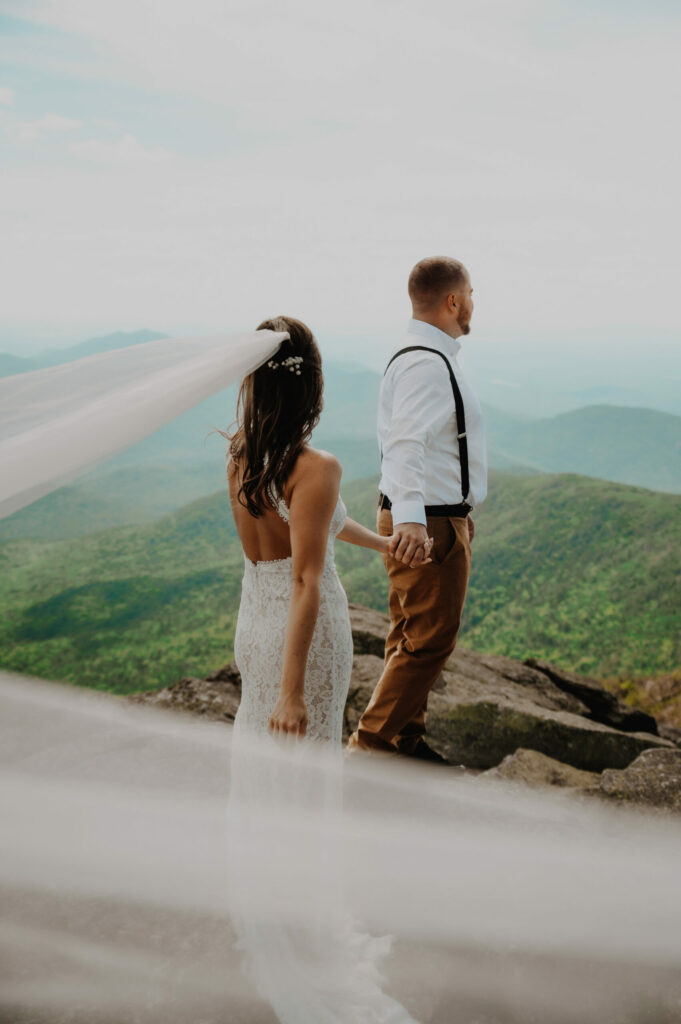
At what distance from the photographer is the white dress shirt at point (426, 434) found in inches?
114

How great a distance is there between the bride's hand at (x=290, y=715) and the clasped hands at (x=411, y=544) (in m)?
0.88

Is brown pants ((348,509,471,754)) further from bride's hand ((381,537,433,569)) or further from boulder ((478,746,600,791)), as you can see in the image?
boulder ((478,746,600,791))

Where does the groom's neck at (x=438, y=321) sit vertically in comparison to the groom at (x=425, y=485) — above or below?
above

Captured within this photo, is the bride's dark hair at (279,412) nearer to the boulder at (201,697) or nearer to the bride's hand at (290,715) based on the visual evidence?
the bride's hand at (290,715)

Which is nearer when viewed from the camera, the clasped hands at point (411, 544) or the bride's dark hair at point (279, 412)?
the bride's dark hair at point (279, 412)

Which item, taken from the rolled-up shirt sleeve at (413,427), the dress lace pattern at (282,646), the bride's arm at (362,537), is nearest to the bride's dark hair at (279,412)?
the dress lace pattern at (282,646)

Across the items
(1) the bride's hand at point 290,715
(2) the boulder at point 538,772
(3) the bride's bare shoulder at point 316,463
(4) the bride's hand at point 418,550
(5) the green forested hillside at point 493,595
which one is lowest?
(5) the green forested hillside at point 493,595

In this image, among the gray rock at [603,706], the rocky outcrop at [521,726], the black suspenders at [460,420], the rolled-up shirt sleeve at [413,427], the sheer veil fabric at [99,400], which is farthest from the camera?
the gray rock at [603,706]

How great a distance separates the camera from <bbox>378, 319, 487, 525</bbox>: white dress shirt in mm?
2891

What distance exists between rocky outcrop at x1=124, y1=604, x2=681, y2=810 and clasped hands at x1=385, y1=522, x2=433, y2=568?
53.6 inches

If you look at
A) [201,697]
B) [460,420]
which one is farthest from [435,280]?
[201,697]

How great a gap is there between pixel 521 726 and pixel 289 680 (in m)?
2.55

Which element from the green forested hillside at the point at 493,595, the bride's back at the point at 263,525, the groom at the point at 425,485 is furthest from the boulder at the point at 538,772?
the green forested hillside at the point at 493,595

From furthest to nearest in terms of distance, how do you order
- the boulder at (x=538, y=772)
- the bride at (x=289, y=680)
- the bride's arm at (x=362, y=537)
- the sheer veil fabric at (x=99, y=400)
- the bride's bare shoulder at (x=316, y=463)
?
the boulder at (x=538, y=772) → the bride's arm at (x=362, y=537) → the bride's bare shoulder at (x=316, y=463) → the bride at (x=289, y=680) → the sheer veil fabric at (x=99, y=400)
